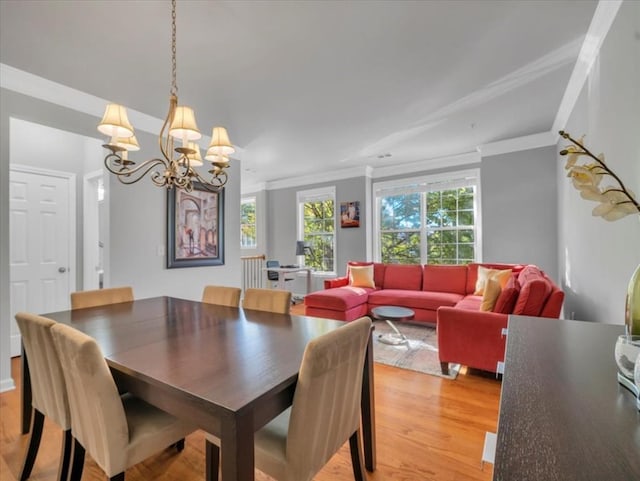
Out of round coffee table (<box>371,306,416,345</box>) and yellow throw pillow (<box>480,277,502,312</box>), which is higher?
yellow throw pillow (<box>480,277,502,312</box>)

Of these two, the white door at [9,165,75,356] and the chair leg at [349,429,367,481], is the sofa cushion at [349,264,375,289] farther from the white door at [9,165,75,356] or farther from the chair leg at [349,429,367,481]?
the white door at [9,165,75,356]

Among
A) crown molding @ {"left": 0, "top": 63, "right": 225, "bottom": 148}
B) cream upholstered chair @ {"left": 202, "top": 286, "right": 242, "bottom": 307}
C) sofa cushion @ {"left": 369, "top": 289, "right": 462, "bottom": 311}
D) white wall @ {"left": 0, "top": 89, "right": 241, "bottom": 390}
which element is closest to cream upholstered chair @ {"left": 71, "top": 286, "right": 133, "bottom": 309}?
cream upholstered chair @ {"left": 202, "top": 286, "right": 242, "bottom": 307}

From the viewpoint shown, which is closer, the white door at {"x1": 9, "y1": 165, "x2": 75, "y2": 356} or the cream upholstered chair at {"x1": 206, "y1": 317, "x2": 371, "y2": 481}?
the cream upholstered chair at {"x1": 206, "y1": 317, "x2": 371, "y2": 481}

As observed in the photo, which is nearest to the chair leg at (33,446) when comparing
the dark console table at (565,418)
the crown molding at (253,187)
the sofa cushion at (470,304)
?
the dark console table at (565,418)

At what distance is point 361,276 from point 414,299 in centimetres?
101

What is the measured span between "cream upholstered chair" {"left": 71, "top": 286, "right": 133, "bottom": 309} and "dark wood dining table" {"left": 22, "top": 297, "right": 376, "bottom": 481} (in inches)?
6.0

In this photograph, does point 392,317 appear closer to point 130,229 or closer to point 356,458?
point 356,458

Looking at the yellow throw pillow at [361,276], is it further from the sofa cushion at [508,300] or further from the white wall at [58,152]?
the white wall at [58,152]

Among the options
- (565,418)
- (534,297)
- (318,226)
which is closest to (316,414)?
(565,418)

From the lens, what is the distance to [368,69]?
250cm

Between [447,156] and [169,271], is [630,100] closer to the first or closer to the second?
[447,156]

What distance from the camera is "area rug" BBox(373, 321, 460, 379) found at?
281cm

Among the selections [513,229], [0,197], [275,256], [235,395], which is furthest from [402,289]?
A: [0,197]

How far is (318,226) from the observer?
648cm
